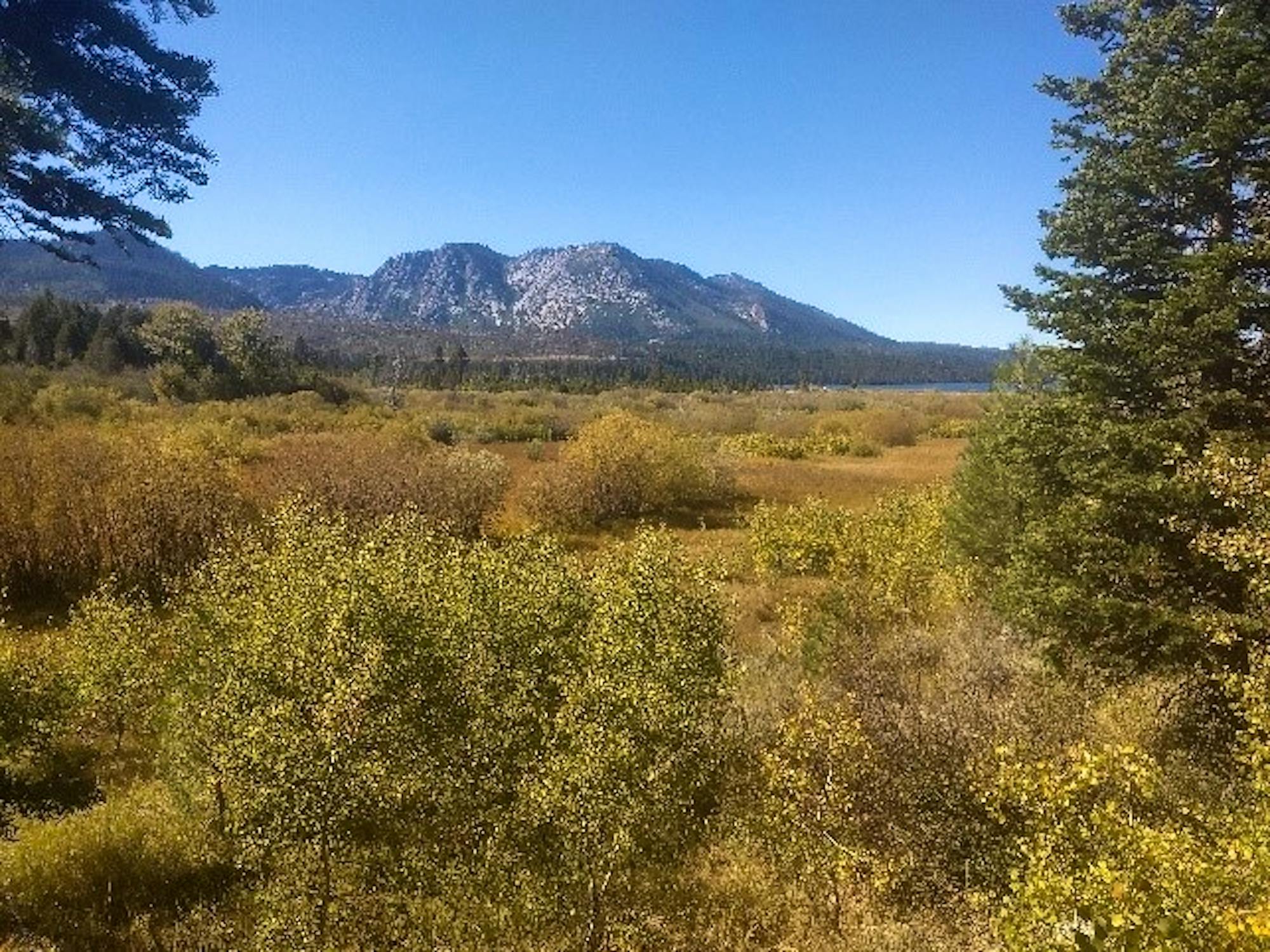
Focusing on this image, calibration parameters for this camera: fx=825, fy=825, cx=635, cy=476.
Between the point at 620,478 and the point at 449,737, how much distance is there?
94.9 feet

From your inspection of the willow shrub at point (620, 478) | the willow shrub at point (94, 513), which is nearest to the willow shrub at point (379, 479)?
the willow shrub at point (620, 478)

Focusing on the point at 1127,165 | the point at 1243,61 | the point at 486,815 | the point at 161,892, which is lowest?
the point at 161,892

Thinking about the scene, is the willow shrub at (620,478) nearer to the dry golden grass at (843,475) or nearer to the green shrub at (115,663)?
the dry golden grass at (843,475)

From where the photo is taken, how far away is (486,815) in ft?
24.3

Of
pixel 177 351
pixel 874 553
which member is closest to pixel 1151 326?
pixel 874 553

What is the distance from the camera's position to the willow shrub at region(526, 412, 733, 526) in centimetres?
3456

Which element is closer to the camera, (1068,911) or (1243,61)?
(1068,911)

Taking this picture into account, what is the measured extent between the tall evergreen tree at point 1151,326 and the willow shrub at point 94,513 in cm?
2081

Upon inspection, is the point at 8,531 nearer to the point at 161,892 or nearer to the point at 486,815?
the point at 161,892

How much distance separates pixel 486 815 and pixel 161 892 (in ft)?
16.5

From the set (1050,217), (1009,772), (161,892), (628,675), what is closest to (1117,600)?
(1050,217)

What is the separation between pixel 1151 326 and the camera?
11.2 meters

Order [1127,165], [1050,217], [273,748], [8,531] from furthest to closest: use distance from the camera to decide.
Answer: [8,531], [1050,217], [1127,165], [273,748]

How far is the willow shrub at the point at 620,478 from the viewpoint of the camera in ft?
113
